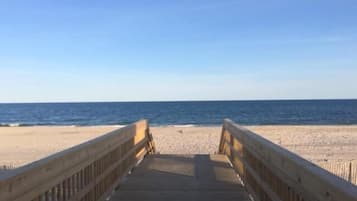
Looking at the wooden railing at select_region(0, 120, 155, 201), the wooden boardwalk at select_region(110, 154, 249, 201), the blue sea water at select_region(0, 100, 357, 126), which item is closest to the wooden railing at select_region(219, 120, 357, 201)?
the wooden boardwalk at select_region(110, 154, 249, 201)

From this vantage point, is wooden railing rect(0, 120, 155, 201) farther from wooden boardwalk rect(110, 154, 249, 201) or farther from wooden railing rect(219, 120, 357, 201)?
wooden railing rect(219, 120, 357, 201)

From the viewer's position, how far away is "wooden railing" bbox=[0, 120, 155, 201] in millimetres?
2701

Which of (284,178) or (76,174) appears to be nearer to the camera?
(284,178)

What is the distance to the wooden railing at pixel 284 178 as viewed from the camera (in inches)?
96.2

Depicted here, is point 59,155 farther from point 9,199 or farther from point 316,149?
point 316,149

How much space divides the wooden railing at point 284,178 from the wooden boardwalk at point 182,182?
14.6 inches

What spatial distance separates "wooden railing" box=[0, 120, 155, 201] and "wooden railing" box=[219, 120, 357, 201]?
66.3 inches

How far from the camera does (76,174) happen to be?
13.4ft

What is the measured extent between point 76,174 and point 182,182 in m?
2.76

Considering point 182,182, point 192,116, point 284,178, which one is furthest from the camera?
point 192,116

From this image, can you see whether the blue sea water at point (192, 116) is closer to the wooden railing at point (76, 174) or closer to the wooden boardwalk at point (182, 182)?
the wooden boardwalk at point (182, 182)

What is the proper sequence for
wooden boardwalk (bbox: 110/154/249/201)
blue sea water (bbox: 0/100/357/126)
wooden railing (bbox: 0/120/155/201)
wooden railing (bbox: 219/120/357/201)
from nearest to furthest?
wooden railing (bbox: 219/120/357/201), wooden railing (bbox: 0/120/155/201), wooden boardwalk (bbox: 110/154/249/201), blue sea water (bbox: 0/100/357/126)

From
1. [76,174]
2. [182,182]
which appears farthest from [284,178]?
[182,182]

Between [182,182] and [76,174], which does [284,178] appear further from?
[182,182]
